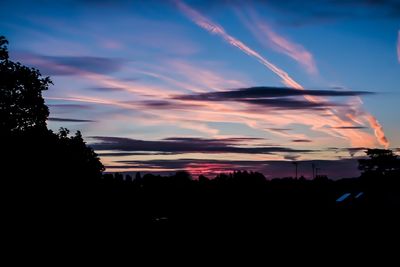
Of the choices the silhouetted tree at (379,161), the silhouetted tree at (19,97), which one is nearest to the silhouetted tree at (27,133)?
the silhouetted tree at (19,97)

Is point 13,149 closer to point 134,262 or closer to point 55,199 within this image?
point 55,199

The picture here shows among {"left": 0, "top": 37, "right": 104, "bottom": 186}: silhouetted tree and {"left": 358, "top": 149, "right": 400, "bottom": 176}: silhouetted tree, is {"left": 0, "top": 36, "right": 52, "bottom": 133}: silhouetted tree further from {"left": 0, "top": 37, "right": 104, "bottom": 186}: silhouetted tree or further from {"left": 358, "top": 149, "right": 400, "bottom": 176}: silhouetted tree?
{"left": 358, "top": 149, "right": 400, "bottom": 176}: silhouetted tree

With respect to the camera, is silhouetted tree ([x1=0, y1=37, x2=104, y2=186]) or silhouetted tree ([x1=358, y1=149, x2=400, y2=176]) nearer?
silhouetted tree ([x1=0, y1=37, x2=104, y2=186])

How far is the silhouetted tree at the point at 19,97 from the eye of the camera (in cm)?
3203

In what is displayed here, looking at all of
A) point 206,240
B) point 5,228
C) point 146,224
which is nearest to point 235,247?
point 206,240

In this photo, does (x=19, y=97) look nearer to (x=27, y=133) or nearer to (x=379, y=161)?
(x=27, y=133)

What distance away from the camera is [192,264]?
1314 centimetres

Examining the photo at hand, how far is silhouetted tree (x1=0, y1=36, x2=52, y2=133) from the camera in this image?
105 ft

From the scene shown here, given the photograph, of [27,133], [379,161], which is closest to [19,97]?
[27,133]

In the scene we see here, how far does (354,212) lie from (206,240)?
32.6 feet

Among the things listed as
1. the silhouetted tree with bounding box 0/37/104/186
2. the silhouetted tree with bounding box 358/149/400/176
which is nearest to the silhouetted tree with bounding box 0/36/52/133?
the silhouetted tree with bounding box 0/37/104/186

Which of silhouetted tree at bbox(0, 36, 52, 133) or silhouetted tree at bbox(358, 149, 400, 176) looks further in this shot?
silhouetted tree at bbox(358, 149, 400, 176)

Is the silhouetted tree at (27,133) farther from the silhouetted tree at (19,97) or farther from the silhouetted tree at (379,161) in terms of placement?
the silhouetted tree at (379,161)

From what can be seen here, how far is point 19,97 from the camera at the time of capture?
33.0 m
